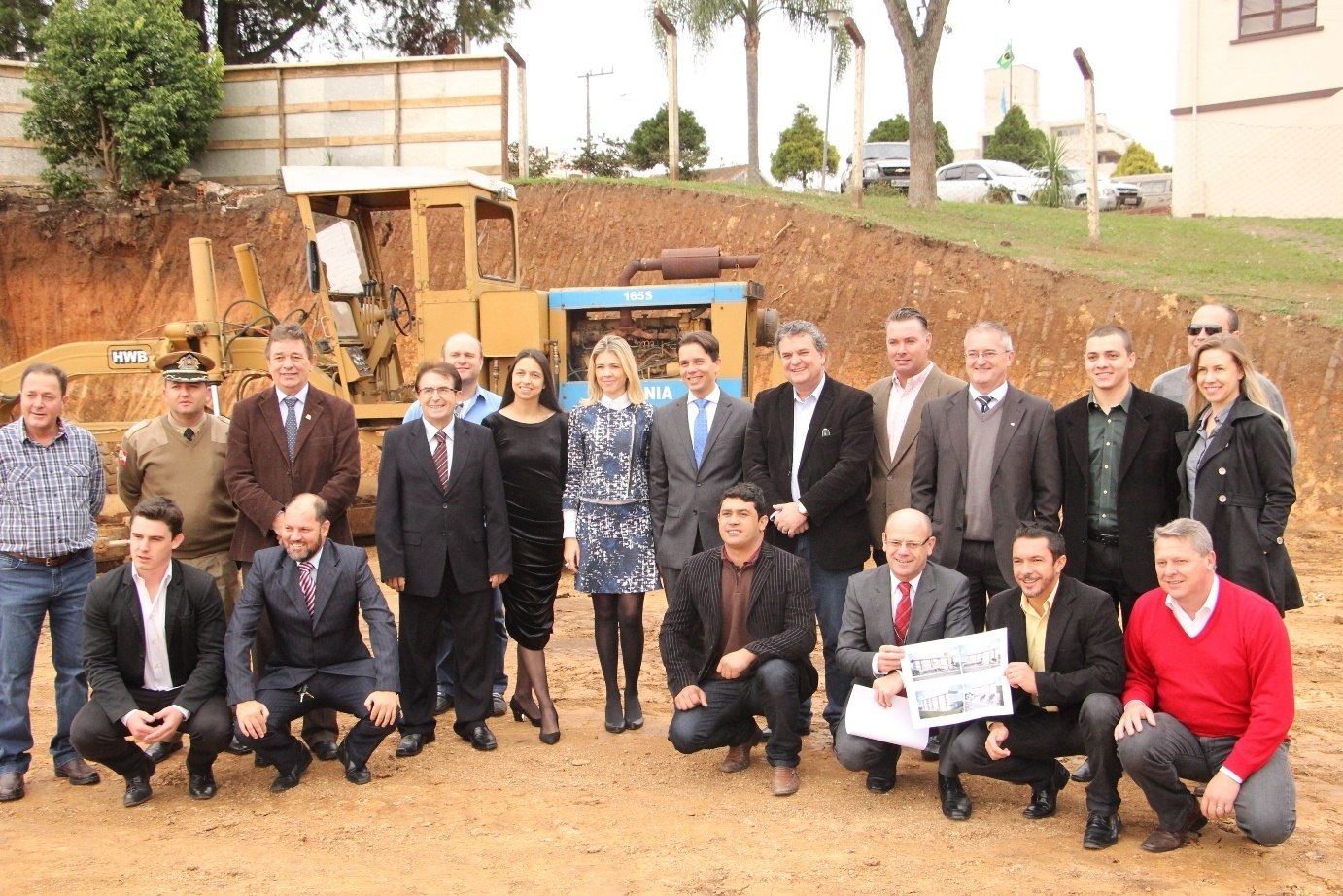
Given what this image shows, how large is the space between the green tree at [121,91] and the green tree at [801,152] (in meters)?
17.6

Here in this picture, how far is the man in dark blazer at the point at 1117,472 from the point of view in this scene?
206 inches

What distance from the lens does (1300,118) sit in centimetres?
2111

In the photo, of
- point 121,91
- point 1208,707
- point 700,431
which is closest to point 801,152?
point 121,91

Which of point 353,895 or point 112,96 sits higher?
point 112,96

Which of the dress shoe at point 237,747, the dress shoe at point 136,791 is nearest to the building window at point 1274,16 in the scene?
the dress shoe at point 237,747

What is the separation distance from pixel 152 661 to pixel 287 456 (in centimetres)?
113

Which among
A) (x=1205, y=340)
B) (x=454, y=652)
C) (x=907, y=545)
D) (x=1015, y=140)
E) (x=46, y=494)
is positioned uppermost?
(x=1015, y=140)

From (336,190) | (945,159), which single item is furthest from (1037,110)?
(336,190)

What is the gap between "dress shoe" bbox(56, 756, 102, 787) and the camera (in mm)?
5508

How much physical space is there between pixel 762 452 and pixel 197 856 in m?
3.03

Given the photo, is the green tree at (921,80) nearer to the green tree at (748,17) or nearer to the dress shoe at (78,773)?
the green tree at (748,17)

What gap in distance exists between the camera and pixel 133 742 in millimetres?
5383

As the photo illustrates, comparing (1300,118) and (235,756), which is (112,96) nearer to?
(235,756)

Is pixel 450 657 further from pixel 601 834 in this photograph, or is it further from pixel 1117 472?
pixel 1117 472
